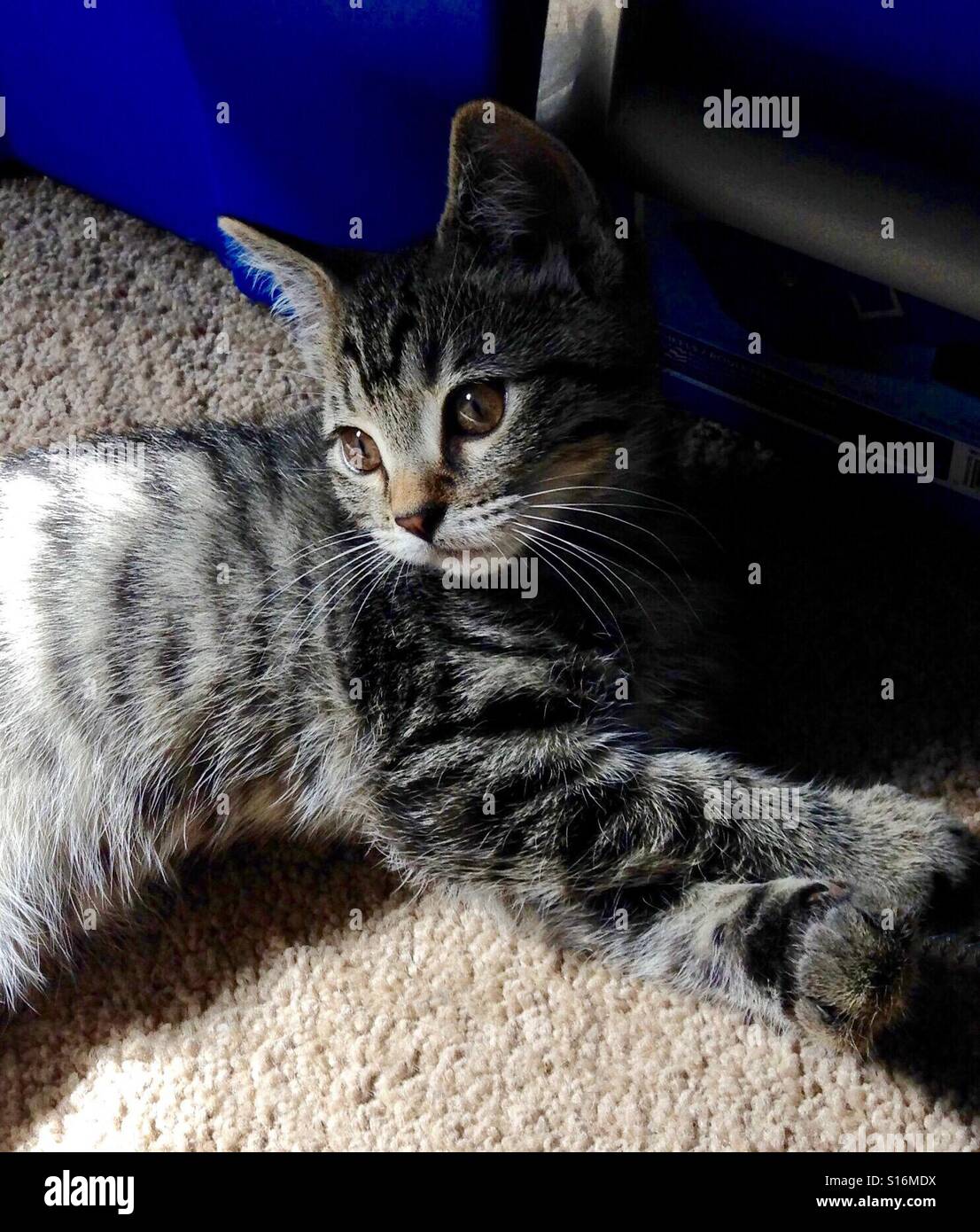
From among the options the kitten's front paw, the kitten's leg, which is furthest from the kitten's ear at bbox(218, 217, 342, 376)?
the kitten's front paw

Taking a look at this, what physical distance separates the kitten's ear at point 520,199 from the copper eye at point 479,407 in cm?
13

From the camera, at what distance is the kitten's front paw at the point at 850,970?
0.98 m

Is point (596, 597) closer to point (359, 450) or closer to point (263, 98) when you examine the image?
point (359, 450)

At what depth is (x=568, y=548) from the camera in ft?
3.86

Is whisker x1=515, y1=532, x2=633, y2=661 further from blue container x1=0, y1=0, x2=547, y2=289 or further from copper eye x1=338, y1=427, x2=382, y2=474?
blue container x1=0, y1=0, x2=547, y2=289

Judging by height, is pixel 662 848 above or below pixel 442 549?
below

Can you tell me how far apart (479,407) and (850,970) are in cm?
55

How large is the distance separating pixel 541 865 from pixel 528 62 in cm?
74

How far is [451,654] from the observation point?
45.6 inches

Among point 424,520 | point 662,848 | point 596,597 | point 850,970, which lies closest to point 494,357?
point 424,520

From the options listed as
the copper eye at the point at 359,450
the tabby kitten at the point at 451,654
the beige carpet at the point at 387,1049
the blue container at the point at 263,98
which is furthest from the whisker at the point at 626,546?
the blue container at the point at 263,98

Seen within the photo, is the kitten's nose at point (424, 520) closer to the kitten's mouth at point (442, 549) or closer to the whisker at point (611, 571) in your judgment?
the kitten's mouth at point (442, 549)

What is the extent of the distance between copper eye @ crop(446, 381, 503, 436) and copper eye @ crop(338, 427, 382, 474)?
0.34 ft

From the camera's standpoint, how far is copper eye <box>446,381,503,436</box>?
1070 mm
